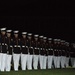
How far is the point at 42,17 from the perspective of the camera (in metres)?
24.5

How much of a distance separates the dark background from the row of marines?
142 inches

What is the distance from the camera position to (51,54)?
17.5 metres

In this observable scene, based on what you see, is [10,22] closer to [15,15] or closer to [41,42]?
[15,15]

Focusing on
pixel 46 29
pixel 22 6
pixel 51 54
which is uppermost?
pixel 22 6

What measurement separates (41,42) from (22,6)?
306 inches

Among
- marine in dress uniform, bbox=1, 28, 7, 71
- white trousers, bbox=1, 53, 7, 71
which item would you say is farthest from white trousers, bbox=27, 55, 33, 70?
white trousers, bbox=1, 53, 7, 71

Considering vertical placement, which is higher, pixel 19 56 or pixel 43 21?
pixel 43 21

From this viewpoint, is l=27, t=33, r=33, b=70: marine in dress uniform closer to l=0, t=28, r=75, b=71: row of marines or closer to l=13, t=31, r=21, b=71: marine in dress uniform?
l=0, t=28, r=75, b=71: row of marines

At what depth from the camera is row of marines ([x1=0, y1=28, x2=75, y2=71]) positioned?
12.4 m

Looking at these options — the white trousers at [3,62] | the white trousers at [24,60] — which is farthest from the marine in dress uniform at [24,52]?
the white trousers at [3,62]

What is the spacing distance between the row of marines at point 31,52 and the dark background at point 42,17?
3.60m

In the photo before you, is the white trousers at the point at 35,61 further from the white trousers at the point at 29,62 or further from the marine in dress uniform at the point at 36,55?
the white trousers at the point at 29,62

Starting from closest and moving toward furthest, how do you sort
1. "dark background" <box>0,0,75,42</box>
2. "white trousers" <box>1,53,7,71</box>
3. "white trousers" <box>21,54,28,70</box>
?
"white trousers" <box>1,53,7,71</box> → "white trousers" <box>21,54,28,70</box> → "dark background" <box>0,0,75,42</box>

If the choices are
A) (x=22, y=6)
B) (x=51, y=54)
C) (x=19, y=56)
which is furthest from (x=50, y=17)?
(x=19, y=56)
